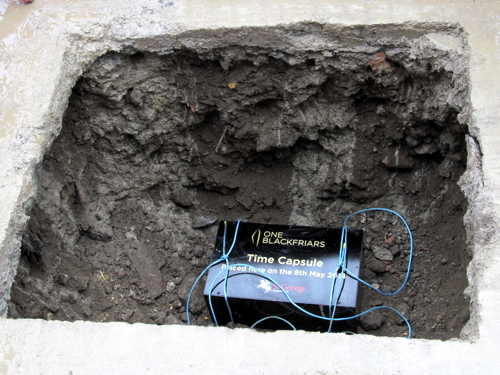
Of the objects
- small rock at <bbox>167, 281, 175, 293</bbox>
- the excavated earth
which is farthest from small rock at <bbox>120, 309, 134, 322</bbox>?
small rock at <bbox>167, 281, 175, 293</bbox>

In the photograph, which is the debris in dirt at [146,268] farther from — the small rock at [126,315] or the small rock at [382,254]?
the small rock at [382,254]

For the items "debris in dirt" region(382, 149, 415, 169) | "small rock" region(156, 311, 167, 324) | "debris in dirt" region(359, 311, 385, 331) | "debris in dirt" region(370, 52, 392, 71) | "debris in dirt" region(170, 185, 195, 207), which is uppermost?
"debris in dirt" region(370, 52, 392, 71)

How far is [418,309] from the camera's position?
89.5 inches

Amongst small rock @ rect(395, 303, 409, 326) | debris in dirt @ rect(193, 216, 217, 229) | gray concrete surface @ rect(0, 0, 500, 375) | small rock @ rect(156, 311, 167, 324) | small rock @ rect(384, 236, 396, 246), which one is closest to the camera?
gray concrete surface @ rect(0, 0, 500, 375)

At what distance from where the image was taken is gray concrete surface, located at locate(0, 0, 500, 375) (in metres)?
1.47

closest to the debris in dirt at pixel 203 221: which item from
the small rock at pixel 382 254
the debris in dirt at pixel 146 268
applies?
the debris in dirt at pixel 146 268

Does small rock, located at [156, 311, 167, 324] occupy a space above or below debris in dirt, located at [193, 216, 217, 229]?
below

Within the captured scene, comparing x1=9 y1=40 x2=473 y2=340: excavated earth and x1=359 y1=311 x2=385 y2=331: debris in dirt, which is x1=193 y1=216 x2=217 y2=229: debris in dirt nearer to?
x1=9 y1=40 x2=473 y2=340: excavated earth

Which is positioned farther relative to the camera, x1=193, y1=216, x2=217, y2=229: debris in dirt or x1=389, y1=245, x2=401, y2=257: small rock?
x1=193, y1=216, x2=217, y2=229: debris in dirt

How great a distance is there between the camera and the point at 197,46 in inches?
92.9

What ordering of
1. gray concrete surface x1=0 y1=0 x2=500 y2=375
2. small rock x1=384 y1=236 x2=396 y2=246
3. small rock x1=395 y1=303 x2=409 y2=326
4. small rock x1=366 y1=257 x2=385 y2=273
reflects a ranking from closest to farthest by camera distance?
gray concrete surface x1=0 y1=0 x2=500 y2=375
small rock x1=395 y1=303 x2=409 y2=326
small rock x1=366 y1=257 x2=385 y2=273
small rock x1=384 y1=236 x2=396 y2=246

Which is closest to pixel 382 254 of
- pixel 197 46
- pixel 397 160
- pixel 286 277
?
pixel 397 160

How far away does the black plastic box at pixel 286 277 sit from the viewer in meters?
2.14

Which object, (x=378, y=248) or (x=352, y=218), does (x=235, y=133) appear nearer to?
(x=352, y=218)
